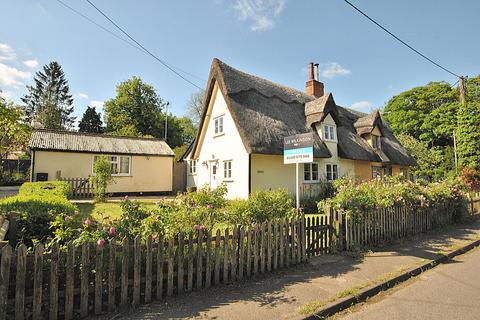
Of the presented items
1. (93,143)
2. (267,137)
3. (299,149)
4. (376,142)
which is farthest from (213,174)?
(376,142)

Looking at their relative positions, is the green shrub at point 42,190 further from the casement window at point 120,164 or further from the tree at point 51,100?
the tree at point 51,100

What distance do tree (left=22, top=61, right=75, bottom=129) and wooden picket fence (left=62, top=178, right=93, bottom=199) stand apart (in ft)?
132

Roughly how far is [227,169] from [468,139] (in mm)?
24820

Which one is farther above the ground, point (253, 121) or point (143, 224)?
point (253, 121)

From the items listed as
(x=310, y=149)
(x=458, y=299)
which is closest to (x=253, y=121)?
(x=310, y=149)

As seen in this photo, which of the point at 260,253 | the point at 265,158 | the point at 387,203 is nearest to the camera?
Result: the point at 260,253

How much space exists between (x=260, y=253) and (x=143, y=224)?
226 centimetres

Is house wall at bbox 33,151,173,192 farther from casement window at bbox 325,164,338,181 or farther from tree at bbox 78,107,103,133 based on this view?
tree at bbox 78,107,103,133

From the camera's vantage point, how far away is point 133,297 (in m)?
3.84

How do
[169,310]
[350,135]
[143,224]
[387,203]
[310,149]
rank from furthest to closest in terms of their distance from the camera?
[350,135] → [387,203] → [310,149] → [143,224] → [169,310]

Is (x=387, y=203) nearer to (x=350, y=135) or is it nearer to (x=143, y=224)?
(x=143, y=224)

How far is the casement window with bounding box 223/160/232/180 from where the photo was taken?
1616 cm

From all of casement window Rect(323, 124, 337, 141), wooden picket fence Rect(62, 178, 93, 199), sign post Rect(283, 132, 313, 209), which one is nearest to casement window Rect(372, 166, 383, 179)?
casement window Rect(323, 124, 337, 141)

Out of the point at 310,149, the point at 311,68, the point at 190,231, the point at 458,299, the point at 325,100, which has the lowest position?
the point at 458,299
